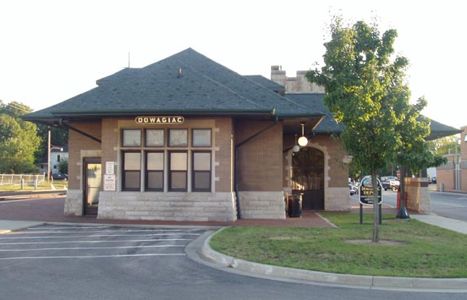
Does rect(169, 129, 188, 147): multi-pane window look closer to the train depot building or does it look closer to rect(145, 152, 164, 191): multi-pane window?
the train depot building

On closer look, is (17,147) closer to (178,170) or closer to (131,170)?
(131,170)

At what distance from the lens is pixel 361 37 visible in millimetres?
14062

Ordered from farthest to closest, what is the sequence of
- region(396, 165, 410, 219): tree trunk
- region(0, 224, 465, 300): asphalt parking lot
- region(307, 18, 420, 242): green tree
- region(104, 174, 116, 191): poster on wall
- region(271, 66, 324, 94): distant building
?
region(271, 66, 324, 94): distant building < region(396, 165, 410, 219): tree trunk < region(104, 174, 116, 191): poster on wall < region(307, 18, 420, 242): green tree < region(0, 224, 465, 300): asphalt parking lot

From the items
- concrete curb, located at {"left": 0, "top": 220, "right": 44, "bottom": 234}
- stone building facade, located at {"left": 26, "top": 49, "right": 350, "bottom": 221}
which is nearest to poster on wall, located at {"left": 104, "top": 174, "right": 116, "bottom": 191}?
stone building facade, located at {"left": 26, "top": 49, "right": 350, "bottom": 221}

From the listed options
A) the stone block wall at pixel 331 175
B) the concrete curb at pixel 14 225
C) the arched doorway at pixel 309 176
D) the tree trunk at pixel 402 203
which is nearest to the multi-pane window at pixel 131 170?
the concrete curb at pixel 14 225

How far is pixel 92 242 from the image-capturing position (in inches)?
603

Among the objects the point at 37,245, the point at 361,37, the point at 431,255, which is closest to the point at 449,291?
the point at 431,255

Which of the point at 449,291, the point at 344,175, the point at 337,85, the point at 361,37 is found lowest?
the point at 449,291

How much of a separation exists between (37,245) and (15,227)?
15.0 feet

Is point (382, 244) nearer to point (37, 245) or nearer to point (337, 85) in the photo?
point (337, 85)

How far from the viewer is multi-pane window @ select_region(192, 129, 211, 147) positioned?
21441 millimetres

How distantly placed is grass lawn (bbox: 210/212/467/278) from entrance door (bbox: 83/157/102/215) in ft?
26.8

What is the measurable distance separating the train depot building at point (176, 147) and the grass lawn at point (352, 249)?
152 inches

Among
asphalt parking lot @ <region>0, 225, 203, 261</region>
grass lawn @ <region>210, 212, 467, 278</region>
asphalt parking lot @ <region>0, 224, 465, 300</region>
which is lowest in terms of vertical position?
asphalt parking lot @ <region>0, 224, 465, 300</region>
